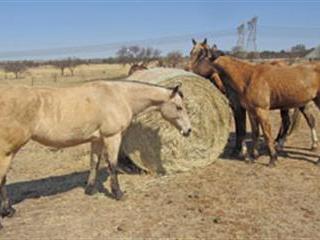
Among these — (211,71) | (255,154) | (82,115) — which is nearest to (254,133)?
(255,154)

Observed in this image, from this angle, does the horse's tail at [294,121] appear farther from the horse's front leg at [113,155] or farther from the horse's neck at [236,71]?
the horse's front leg at [113,155]

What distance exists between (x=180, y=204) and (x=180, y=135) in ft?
5.87

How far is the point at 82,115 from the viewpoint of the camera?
601cm

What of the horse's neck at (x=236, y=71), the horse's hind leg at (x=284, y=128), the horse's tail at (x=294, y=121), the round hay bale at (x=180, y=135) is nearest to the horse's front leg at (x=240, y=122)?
the horse's neck at (x=236, y=71)

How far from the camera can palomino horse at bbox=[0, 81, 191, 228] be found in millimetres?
5387

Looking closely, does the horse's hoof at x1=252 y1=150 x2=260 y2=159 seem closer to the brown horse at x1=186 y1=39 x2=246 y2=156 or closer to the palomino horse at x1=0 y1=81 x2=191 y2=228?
the brown horse at x1=186 y1=39 x2=246 y2=156

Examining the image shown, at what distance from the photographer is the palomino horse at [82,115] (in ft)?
17.7

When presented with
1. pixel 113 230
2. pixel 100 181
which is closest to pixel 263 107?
pixel 100 181

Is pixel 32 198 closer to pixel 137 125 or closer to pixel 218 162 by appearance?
pixel 137 125

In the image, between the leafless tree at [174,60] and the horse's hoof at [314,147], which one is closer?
the horse's hoof at [314,147]

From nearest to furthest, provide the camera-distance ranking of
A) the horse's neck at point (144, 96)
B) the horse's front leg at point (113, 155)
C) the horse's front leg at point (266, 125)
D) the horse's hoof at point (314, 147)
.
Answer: the horse's front leg at point (113, 155)
the horse's neck at point (144, 96)
the horse's front leg at point (266, 125)
the horse's hoof at point (314, 147)

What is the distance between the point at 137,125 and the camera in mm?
7512

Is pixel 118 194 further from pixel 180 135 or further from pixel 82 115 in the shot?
pixel 180 135

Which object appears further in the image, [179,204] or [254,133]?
[254,133]
